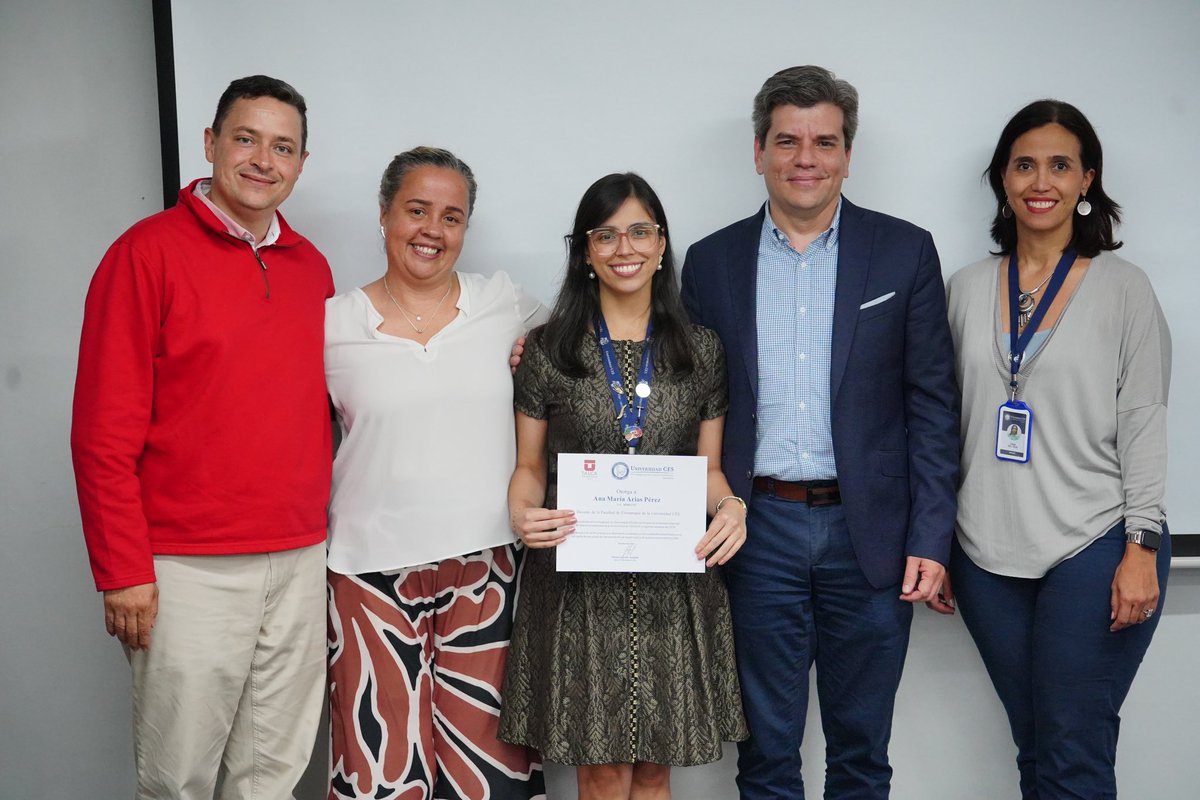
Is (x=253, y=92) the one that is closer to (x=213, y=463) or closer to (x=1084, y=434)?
(x=213, y=463)

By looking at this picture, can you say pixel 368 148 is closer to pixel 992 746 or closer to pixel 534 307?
pixel 534 307

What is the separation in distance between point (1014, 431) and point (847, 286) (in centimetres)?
56

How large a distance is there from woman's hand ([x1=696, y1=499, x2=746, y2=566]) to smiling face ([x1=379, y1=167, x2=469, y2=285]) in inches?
36.0

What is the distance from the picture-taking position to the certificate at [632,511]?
186cm

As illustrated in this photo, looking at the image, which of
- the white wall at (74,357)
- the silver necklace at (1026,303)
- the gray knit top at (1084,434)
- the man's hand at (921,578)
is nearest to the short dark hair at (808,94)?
the white wall at (74,357)

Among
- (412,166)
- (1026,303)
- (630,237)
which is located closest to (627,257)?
(630,237)

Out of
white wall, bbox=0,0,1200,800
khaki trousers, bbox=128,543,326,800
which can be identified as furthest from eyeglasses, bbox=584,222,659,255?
khaki trousers, bbox=128,543,326,800

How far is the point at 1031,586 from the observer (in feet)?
6.95

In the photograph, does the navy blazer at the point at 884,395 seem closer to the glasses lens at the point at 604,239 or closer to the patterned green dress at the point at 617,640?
the patterned green dress at the point at 617,640

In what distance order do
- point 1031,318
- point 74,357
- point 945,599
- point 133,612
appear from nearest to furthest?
point 133,612 < point 1031,318 < point 945,599 < point 74,357

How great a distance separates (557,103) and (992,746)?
2.41 metres

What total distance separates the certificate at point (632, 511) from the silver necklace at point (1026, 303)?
37.7 inches

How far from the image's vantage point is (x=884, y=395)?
6.74ft

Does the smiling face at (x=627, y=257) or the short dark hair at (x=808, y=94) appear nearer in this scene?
the smiling face at (x=627, y=257)
